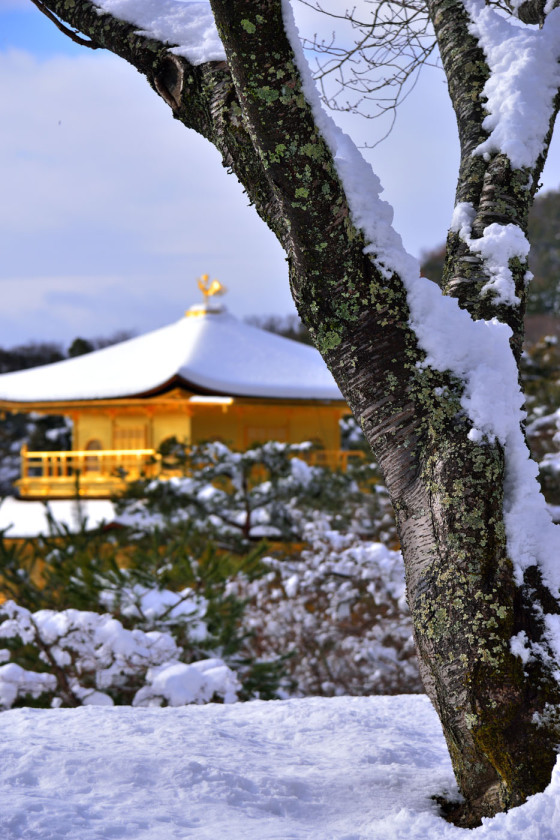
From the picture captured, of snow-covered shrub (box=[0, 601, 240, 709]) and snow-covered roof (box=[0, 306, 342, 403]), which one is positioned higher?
snow-covered roof (box=[0, 306, 342, 403])

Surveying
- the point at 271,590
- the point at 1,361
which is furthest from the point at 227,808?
the point at 1,361

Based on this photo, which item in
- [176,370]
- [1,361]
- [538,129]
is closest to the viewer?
[538,129]

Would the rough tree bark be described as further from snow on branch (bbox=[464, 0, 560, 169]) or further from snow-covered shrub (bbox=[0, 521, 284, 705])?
snow-covered shrub (bbox=[0, 521, 284, 705])

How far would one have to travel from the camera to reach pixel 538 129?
246 cm

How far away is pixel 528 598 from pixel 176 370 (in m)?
12.8

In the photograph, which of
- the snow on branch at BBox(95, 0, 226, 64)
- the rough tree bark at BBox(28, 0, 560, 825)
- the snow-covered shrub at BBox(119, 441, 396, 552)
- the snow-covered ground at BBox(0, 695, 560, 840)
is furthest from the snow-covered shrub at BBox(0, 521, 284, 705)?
the snow on branch at BBox(95, 0, 226, 64)

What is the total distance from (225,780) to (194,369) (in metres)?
13.0

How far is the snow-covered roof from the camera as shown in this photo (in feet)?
48.7

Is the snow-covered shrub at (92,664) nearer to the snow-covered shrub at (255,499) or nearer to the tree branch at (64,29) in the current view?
the tree branch at (64,29)

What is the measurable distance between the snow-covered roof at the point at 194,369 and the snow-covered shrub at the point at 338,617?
6432mm

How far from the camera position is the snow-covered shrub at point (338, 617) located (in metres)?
7.54

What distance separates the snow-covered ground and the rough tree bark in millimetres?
180

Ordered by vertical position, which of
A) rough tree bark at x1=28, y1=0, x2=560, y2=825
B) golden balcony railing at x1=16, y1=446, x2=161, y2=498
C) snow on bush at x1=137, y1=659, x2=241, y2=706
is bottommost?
snow on bush at x1=137, y1=659, x2=241, y2=706

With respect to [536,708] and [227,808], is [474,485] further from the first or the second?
[227,808]
